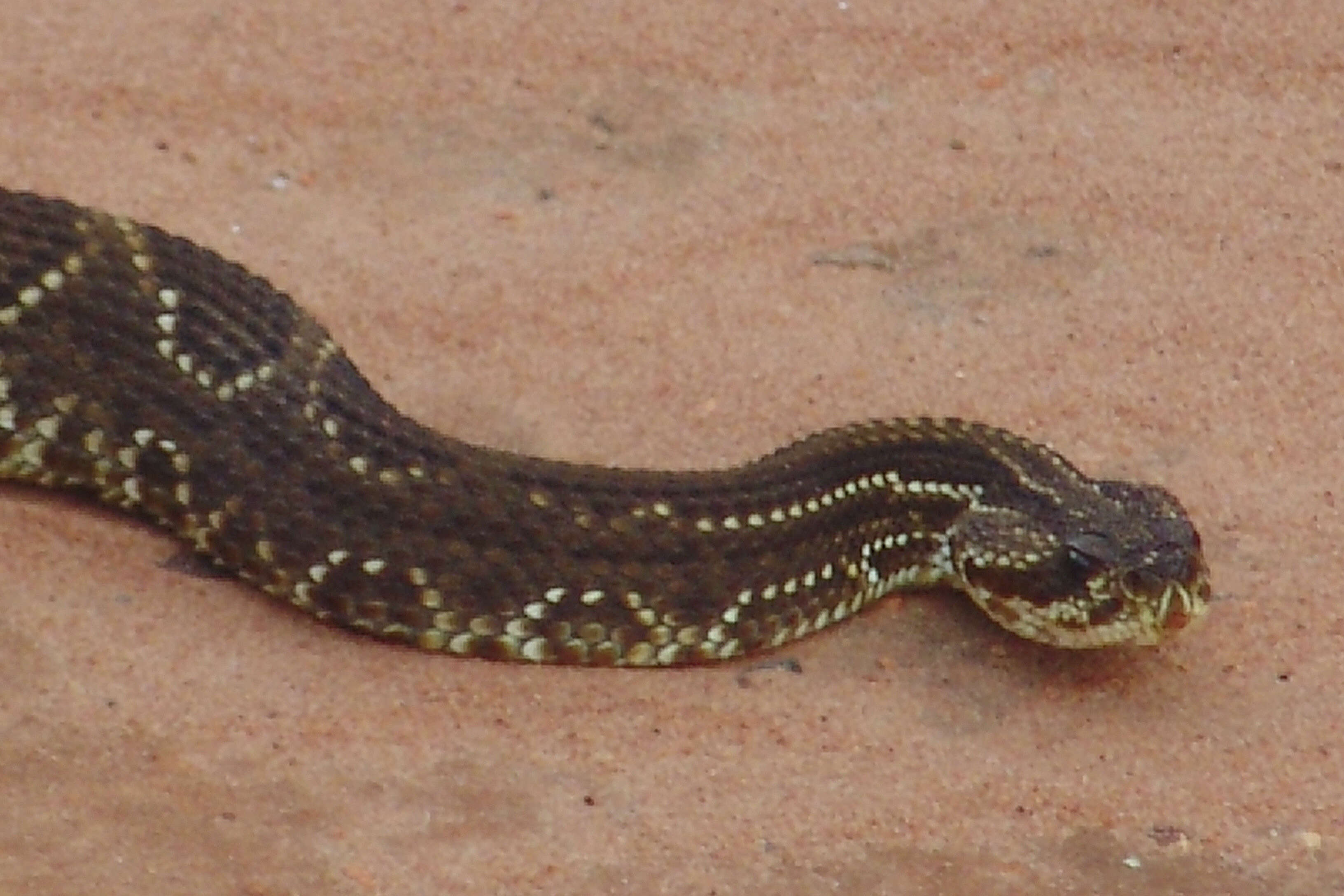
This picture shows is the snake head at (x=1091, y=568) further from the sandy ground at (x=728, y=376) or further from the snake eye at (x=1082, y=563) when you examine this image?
the sandy ground at (x=728, y=376)

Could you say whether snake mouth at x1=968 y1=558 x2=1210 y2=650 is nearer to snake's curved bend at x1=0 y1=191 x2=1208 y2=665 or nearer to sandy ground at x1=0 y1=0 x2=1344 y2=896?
snake's curved bend at x1=0 y1=191 x2=1208 y2=665

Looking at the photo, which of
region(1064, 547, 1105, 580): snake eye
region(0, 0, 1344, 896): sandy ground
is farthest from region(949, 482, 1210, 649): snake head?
region(0, 0, 1344, 896): sandy ground

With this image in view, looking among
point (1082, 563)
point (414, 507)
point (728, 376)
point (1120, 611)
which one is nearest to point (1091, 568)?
point (1082, 563)

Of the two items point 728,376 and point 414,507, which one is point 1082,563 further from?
point 414,507

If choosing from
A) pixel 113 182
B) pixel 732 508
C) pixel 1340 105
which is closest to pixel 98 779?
pixel 732 508

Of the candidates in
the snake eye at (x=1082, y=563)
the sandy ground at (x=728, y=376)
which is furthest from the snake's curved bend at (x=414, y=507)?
the sandy ground at (x=728, y=376)

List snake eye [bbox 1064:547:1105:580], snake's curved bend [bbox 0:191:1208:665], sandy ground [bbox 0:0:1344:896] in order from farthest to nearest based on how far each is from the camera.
Result: snake eye [bbox 1064:547:1105:580] < snake's curved bend [bbox 0:191:1208:665] < sandy ground [bbox 0:0:1344:896]
